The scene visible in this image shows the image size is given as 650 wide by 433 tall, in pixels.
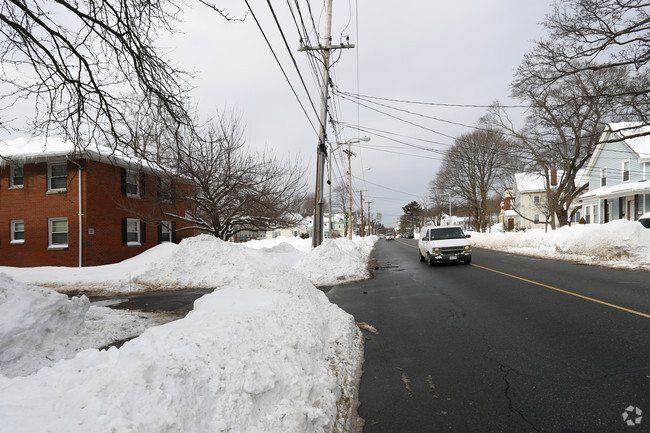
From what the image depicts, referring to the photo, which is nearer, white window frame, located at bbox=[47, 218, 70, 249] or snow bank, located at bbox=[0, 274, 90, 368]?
snow bank, located at bbox=[0, 274, 90, 368]

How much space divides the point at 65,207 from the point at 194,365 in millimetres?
A: 19027

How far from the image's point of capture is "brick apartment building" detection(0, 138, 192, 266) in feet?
56.8

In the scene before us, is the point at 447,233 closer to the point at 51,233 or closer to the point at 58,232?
the point at 58,232

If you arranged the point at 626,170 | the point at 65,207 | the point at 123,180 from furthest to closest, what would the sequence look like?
the point at 626,170, the point at 123,180, the point at 65,207

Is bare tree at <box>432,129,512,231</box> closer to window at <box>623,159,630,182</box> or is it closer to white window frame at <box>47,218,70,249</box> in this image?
window at <box>623,159,630,182</box>

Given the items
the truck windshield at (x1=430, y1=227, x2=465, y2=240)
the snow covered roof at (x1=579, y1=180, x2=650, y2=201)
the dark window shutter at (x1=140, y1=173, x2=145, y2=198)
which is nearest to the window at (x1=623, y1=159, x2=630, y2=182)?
the snow covered roof at (x1=579, y1=180, x2=650, y2=201)

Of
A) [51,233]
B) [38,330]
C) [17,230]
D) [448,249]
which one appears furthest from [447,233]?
[17,230]

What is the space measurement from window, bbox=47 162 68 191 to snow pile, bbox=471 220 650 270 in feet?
79.8

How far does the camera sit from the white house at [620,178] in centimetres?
2795

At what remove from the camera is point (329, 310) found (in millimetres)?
6188

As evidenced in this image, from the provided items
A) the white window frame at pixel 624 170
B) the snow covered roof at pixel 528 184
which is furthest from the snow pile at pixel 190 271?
the snow covered roof at pixel 528 184

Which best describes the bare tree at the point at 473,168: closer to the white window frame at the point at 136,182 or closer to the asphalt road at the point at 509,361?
the white window frame at the point at 136,182

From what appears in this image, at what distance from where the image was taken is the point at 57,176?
58.9 feet

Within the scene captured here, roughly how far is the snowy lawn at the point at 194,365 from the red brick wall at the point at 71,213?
12586 millimetres
